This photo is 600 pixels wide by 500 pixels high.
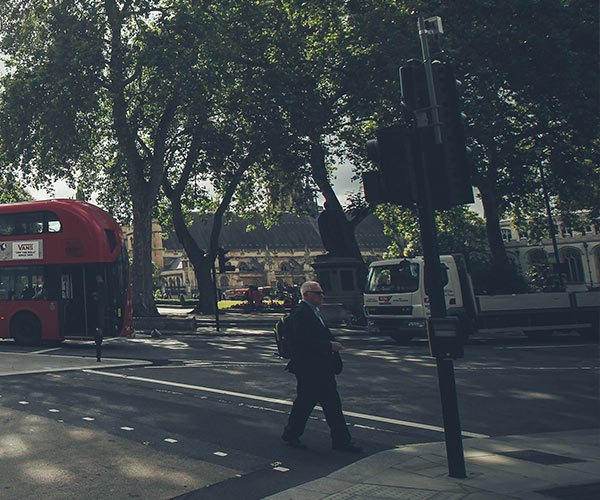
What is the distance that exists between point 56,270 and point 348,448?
12.9 meters

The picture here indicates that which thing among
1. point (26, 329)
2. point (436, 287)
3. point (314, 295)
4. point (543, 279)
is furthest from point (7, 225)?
point (543, 279)

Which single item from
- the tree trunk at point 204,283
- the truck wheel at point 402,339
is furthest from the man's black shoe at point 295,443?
the tree trunk at point 204,283

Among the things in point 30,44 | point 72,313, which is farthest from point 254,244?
point 72,313

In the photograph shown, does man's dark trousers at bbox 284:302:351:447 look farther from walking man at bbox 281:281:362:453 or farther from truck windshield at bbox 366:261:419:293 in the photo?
truck windshield at bbox 366:261:419:293

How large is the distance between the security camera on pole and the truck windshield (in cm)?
1134

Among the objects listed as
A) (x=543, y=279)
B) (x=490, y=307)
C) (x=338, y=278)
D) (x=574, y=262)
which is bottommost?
(x=490, y=307)

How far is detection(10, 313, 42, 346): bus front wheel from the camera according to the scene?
1720cm

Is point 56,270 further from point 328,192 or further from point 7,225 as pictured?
point 328,192

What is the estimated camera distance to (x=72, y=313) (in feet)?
56.5

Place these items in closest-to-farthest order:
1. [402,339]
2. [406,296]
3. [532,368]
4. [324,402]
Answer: [324,402] → [532,368] → [406,296] → [402,339]

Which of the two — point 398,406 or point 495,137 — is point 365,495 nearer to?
point 398,406

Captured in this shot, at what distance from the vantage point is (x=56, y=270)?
17.0 meters

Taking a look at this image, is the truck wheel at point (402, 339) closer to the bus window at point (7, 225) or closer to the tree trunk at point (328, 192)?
the bus window at point (7, 225)

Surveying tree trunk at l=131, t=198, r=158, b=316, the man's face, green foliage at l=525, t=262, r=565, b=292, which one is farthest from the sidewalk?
green foliage at l=525, t=262, r=565, b=292
